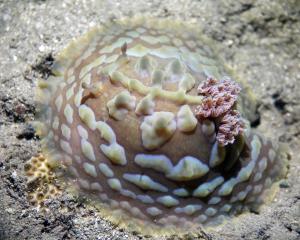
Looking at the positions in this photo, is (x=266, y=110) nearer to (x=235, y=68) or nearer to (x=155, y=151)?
(x=235, y=68)

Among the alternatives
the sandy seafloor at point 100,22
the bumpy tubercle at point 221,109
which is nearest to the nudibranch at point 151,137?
the bumpy tubercle at point 221,109

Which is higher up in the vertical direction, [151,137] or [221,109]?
[221,109]

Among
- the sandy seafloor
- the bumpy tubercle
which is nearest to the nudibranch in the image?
the bumpy tubercle

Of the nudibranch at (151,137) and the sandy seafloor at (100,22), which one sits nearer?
the nudibranch at (151,137)

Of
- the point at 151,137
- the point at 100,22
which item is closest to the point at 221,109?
the point at 151,137

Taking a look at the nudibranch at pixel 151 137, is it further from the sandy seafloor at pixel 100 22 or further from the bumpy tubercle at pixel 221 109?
the sandy seafloor at pixel 100 22

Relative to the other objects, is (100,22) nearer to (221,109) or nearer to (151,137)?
(151,137)
